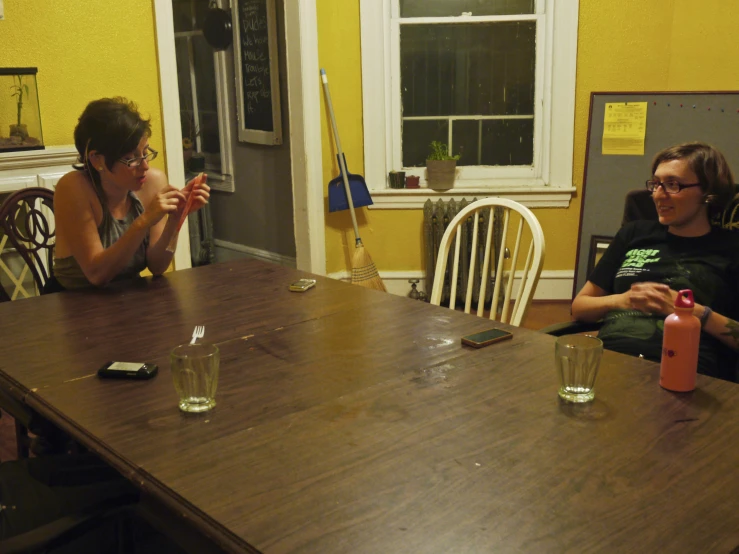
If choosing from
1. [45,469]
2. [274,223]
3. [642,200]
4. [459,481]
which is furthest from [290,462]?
[274,223]

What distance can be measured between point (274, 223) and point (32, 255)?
2.46 m

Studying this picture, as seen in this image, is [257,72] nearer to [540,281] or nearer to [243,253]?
[243,253]

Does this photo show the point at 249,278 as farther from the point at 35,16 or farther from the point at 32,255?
the point at 35,16

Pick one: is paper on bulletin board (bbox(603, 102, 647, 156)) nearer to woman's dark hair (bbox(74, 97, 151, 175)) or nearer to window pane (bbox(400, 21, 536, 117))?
window pane (bbox(400, 21, 536, 117))

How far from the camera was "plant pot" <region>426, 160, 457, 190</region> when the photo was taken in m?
4.42

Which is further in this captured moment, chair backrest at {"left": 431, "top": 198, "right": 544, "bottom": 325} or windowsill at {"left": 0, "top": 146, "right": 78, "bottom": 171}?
windowsill at {"left": 0, "top": 146, "right": 78, "bottom": 171}

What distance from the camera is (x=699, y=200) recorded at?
83.9 inches

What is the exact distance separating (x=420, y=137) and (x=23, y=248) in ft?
8.36

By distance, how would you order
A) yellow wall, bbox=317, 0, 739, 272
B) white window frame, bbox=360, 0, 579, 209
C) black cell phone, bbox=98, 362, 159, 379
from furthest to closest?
white window frame, bbox=360, 0, 579, 209, yellow wall, bbox=317, 0, 739, 272, black cell phone, bbox=98, 362, 159, 379

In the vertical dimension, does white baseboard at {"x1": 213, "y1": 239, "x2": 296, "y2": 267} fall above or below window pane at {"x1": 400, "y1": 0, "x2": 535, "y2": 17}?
below

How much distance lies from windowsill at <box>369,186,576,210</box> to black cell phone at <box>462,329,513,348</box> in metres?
2.69

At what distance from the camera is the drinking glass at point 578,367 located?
1.44 m

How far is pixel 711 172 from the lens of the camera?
212 cm

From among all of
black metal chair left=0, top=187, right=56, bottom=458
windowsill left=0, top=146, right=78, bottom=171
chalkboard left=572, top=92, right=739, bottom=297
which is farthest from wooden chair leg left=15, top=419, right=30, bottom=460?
chalkboard left=572, top=92, right=739, bottom=297
